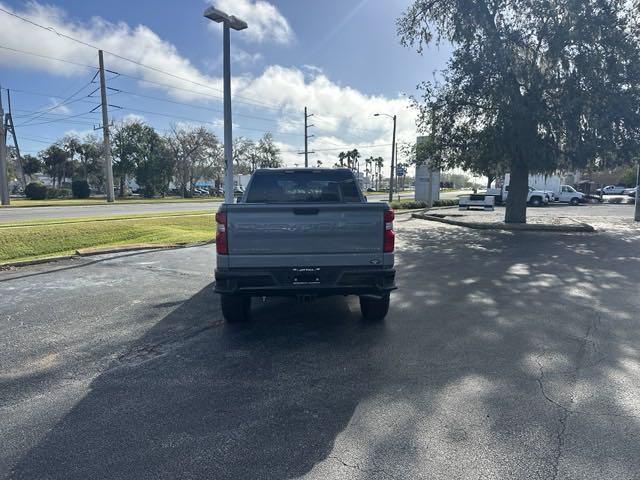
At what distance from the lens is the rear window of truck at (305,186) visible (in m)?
6.18

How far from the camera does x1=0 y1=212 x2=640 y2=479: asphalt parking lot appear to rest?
2736 millimetres

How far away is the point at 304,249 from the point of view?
461cm

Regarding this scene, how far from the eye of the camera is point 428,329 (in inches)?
206

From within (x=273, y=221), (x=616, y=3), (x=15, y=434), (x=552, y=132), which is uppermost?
(x=616, y=3)

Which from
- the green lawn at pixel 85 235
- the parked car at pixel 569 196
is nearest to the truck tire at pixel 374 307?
the green lawn at pixel 85 235

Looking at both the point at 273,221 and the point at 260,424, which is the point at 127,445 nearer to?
the point at 260,424

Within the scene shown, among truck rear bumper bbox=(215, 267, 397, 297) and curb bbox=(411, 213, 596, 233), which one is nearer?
truck rear bumper bbox=(215, 267, 397, 297)

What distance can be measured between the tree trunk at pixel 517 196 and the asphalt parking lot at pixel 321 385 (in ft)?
36.9

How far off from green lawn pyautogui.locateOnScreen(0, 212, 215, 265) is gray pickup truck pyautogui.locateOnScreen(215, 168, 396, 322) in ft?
24.7

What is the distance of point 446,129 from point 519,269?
33.3 ft

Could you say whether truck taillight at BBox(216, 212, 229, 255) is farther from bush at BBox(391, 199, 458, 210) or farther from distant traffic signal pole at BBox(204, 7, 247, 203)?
bush at BBox(391, 199, 458, 210)

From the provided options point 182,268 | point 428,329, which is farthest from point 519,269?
point 182,268

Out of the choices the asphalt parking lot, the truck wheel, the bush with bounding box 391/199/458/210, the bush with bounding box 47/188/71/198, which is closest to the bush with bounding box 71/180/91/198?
the bush with bounding box 47/188/71/198

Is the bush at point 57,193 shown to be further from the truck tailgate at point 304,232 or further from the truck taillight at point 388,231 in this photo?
the truck taillight at point 388,231
